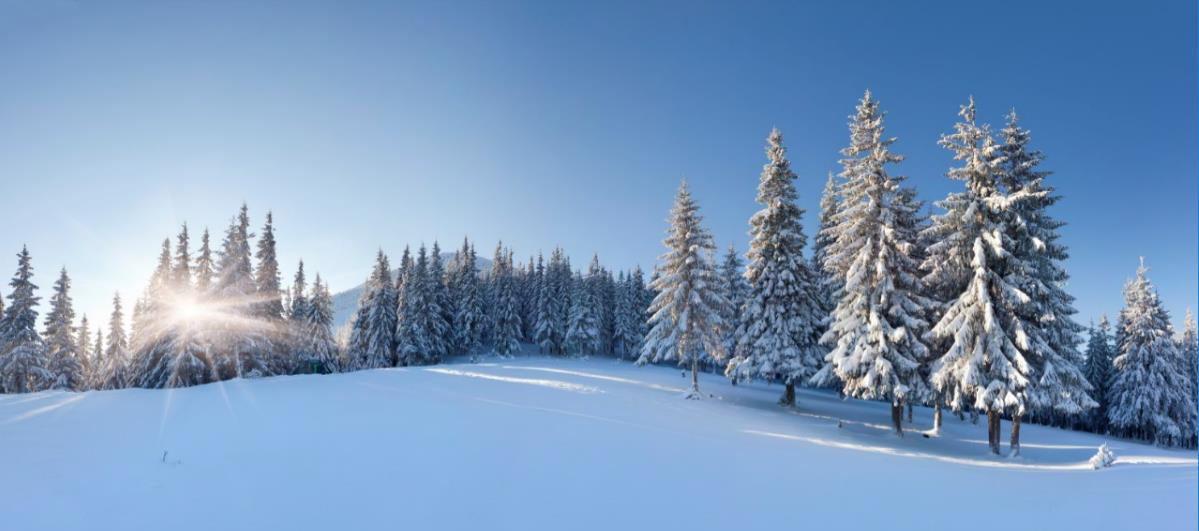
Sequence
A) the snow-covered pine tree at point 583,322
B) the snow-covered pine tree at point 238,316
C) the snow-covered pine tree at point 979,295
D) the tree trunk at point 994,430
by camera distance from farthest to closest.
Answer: the snow-covered pine tree at point 583,322
the snow-covered pine tree at point 238,316
the tree trunk at point 994,430
the snow-covered pine tree at point 979,295

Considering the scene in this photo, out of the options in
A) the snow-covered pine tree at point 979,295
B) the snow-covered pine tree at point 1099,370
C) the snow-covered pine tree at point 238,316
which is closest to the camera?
the snow-covered pine tree at point 979,295

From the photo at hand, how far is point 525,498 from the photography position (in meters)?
9.16

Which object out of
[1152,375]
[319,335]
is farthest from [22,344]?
[1152,375]

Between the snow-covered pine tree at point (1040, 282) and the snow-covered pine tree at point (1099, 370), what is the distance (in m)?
41.1

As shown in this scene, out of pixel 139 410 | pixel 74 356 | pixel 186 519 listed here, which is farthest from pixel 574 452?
pixel 74 356

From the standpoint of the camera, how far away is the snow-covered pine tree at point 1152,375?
39.4 m

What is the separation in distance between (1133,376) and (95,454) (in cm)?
6188

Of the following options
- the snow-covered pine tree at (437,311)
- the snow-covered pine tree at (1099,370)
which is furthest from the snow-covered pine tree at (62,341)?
the snow-covered pine tree at (1099,370)

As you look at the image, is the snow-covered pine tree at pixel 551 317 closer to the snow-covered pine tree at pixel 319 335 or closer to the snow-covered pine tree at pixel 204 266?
the snow-covered pine tree at pixel 319 335

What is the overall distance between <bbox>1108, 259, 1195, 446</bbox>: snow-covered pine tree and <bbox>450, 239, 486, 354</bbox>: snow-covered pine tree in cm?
6276

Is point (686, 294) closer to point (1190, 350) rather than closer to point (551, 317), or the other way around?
point (551, 317)

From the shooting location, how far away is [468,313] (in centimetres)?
6331

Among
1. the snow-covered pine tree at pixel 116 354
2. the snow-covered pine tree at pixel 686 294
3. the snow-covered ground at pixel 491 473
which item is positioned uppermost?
the snow-covered pine tree at pixel 686 294

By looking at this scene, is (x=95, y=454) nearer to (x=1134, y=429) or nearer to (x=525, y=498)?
(x=525, y=498)
